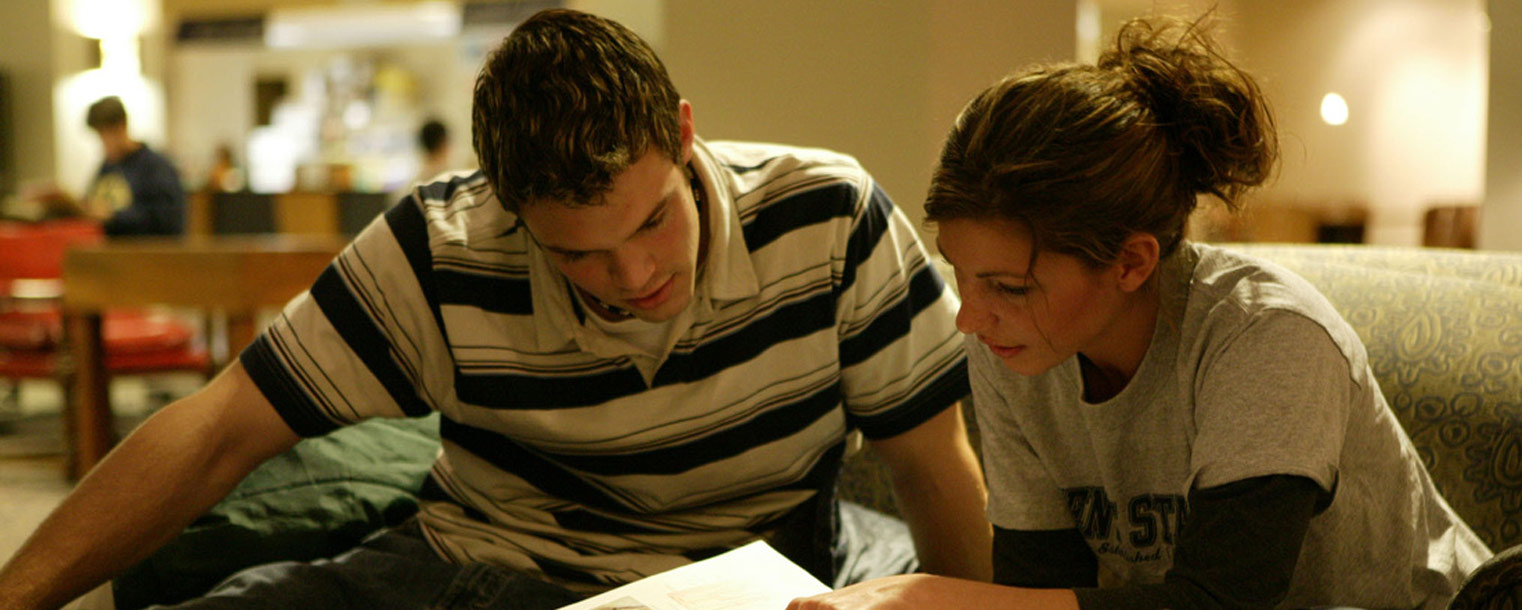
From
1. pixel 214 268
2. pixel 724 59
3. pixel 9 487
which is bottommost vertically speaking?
pixel 9 487

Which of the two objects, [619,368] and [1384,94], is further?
[1384,94]

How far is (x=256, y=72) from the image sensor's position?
10.5 meters

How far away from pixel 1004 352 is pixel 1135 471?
0.62 feet

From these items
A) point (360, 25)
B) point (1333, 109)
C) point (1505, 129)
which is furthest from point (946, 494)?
point (360, 25)

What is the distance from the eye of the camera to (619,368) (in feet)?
4.36

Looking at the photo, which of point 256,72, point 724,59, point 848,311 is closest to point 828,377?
point 848,311

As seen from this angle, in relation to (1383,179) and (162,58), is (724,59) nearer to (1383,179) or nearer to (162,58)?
(1383,179)

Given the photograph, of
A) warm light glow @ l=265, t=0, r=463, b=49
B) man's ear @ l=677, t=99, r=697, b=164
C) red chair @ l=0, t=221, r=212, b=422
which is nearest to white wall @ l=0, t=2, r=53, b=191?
warm light glow @ l=265, t=0, r=463, b=49

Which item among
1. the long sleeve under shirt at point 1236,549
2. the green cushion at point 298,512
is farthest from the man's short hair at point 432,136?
the long sleeve under shirt at point 1236,549

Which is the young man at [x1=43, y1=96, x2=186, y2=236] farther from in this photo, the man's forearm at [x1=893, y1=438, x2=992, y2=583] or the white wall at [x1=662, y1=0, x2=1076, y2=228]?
the man's forearm at [x1=893, y1=438, x2=992, y2=583]

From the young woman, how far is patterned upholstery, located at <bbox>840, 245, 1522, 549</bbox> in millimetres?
324

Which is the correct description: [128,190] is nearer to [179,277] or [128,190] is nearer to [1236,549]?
[179,277]

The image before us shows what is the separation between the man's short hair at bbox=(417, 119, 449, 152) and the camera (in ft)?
17.6

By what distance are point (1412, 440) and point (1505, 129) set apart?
1601mm
